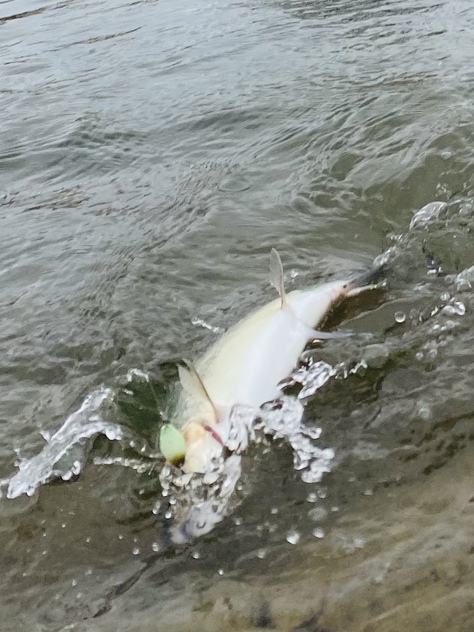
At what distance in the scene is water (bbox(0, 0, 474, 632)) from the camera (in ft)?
7.83

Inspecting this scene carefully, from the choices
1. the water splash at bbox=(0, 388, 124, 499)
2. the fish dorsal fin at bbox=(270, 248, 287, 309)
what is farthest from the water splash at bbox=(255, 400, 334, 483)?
the water splash at bbox=(0, 388, 124, 499)

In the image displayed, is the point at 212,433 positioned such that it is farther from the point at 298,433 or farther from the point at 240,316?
the point at 240,316

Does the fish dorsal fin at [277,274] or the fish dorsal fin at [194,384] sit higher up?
the fish dorsal fin at [277,274]

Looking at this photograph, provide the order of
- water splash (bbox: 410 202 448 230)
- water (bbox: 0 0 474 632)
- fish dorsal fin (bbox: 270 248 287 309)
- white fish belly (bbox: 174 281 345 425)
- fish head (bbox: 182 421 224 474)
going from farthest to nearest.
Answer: water splash (bbox: 410 202 448 230), fish dorsal fin (bbox: 270 248 287 309), white fish belly (bbox: 174 281 345 425), fish head (bbox: 182 421 224 474), water (bbox: 0 0 474 632)

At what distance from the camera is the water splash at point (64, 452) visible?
9.92ft

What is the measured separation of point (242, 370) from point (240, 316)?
2.82ft

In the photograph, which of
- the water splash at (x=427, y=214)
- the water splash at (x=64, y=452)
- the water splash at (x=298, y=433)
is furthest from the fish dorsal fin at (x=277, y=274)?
the water splash at (x=427, y=214)

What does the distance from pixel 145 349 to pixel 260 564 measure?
1547mm

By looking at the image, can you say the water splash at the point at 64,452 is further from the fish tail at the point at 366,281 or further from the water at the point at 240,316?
the fish tail at the point at 366,281

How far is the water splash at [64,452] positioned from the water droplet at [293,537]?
100 cm

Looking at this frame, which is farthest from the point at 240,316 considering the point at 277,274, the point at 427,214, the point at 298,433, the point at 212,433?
the point at 427,214

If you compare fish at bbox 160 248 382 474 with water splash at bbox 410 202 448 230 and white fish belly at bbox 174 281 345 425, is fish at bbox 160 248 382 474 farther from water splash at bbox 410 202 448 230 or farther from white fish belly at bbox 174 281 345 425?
water splash at bbox 410 202 448 230

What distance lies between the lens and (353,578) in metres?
2.24

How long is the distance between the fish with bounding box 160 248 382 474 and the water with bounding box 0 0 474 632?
15 centimetres
